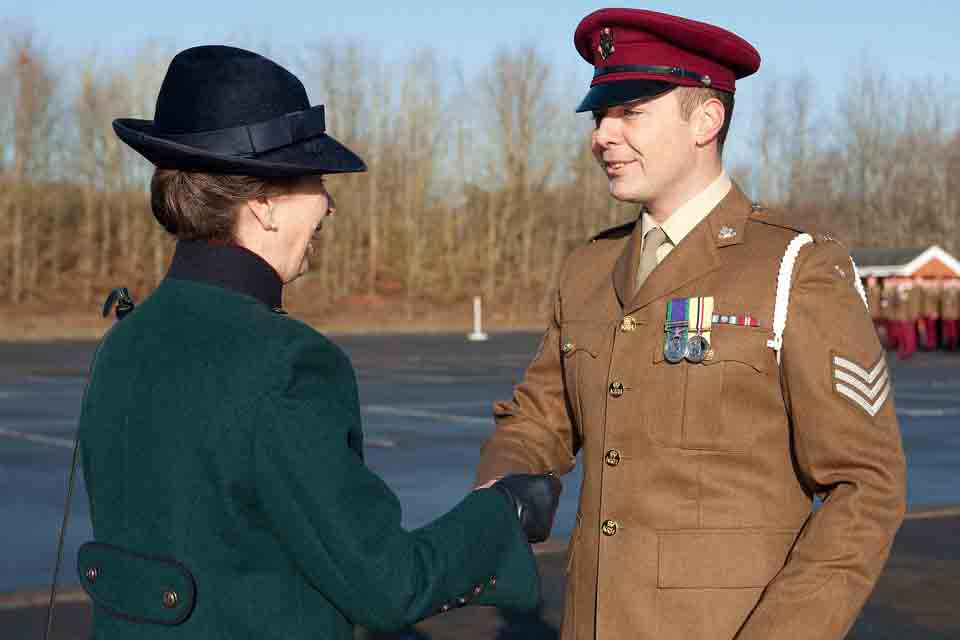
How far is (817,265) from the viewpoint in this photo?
3.09 metres

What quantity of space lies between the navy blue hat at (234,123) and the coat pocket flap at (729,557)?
3.42 feet

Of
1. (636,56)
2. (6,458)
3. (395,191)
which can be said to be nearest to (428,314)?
(395,191)

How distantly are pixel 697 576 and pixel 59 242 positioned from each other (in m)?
58.8

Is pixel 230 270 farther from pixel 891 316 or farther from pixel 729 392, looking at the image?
pixel 891 316

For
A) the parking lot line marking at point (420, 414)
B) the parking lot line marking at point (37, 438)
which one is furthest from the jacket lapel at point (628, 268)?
the parking lot line marking at point (420, 414)

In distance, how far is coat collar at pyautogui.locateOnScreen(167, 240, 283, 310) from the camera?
8.59 feet

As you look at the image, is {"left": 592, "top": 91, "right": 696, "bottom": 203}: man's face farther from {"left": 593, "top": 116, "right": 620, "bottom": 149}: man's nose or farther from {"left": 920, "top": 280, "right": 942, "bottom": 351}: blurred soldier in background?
{"left": 920, "top": 280, "right": 942, "bottom": 351}: blurred soldier in background

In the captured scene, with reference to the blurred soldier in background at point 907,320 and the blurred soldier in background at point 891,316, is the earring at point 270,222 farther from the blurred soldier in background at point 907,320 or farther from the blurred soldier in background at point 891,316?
A: the blurred soldier in background at point 891,316

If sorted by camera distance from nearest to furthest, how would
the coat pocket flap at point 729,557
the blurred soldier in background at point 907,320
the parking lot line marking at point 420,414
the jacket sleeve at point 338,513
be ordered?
the jacket sleeve at point 338,513 → the coat pocket flap at point 729,557 → the parking lot line marking at point 420,414 → the blurred soldier in background at point 907,320

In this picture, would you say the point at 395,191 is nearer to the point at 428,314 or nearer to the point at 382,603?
the point at 428,314

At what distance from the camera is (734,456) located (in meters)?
3.04

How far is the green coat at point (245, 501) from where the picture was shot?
7.88ft

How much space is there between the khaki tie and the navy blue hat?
2.99 ft

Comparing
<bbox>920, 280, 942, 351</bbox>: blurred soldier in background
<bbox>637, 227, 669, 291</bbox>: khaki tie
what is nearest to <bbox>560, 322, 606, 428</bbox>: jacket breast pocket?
<bbox>637, 227, 669, 291</bbox>: khaki tie
